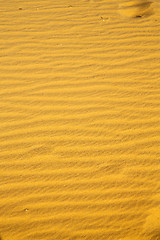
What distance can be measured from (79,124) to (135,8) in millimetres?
2786

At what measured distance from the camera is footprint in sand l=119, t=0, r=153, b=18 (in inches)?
192

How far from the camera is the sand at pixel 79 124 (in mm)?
2801

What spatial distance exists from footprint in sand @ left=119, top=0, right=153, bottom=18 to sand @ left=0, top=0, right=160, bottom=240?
34mm

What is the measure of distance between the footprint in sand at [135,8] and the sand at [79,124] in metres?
0.03

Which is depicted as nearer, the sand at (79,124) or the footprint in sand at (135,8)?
the sand at (79,124)

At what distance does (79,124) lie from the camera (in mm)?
3420

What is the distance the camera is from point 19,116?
3482mm

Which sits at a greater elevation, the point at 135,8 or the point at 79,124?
the point at 135,8

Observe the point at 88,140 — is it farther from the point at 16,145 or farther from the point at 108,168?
the point at 16,145

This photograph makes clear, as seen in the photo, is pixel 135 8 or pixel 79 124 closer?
pixel 79 124

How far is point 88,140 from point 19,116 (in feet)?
2.99

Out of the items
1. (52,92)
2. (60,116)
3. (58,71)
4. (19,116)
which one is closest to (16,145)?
(19,116)

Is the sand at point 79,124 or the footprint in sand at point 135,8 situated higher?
the footprint in sand at point 135,8

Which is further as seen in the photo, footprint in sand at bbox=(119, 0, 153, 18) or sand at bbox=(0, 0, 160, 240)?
footprint in sand at bbox=(119, 0, 153, 18)
